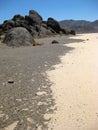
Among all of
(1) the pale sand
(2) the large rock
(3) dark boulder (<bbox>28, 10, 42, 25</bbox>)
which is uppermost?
(3) dark boulder (<bbox>28, 10, 42, 25</bbox>)

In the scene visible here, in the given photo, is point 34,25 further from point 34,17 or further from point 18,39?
point 18,39

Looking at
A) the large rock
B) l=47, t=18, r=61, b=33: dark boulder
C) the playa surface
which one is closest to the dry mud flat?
the playa surface

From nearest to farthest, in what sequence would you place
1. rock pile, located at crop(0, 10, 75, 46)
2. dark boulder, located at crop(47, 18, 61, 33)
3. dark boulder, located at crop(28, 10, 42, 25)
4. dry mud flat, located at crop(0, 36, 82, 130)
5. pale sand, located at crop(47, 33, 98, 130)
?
pale sand, located at crop(47, 33, 98, 130) < dry mud flat, located at crop(0, 36, 82, 130) < rock pile, located at crop(0, 10, 75, 46) < dark boulder, located at crop(28, 10, 42, 25) < dark boulder, located at crop(47, 18, 61, 33)

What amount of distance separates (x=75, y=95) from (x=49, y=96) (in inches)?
30.9

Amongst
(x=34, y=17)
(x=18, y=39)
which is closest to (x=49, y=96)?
(x=18, y=39)

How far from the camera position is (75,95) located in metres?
7.88

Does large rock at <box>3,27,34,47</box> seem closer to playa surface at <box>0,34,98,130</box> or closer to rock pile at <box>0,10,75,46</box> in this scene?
playa surface at <box>0,34,98,130</box>

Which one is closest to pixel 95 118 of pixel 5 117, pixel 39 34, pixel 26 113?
pixel 26 113

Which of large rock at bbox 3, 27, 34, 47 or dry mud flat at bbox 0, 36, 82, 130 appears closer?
dry mud flat at bbox 0, 36, 82, 130

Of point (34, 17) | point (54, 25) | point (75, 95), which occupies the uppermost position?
point (34, 17)

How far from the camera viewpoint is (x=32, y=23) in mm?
43094

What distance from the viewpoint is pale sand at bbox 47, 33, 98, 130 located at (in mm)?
6159

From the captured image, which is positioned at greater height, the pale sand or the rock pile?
the rock pile

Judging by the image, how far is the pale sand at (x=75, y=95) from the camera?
616 centimetres
